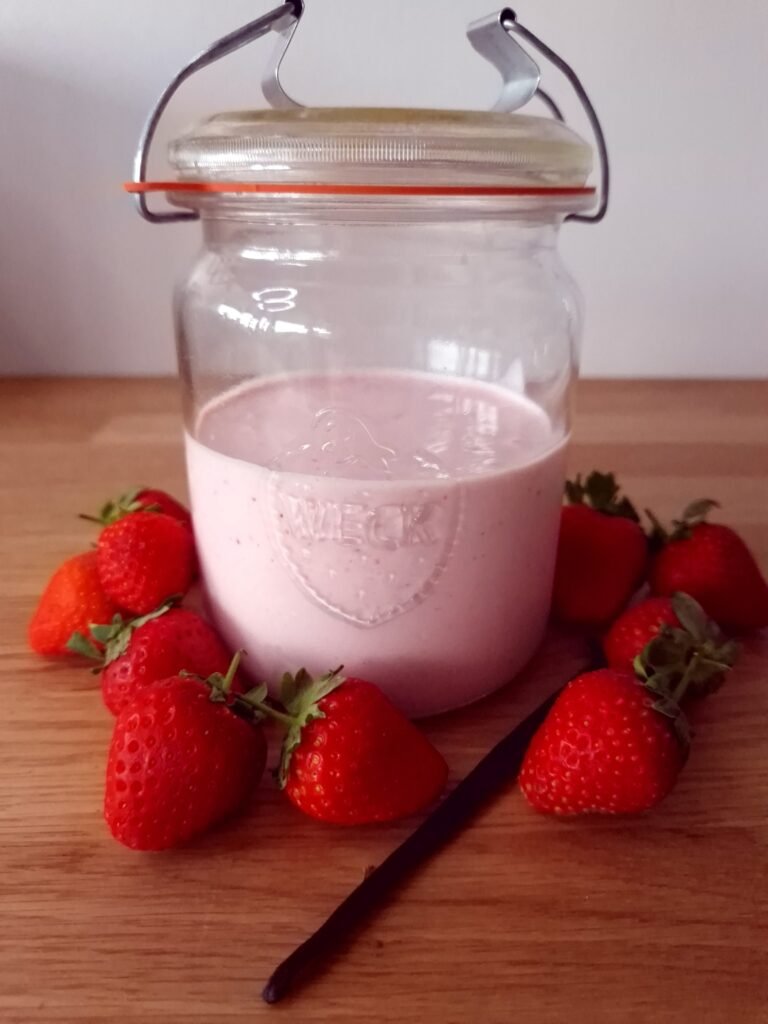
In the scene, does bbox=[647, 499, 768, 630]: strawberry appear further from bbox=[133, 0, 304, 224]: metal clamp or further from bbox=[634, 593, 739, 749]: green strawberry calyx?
bbox=[133, 0, 304, 224]: metal clamp

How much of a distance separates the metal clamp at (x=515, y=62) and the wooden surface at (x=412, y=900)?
0.35m

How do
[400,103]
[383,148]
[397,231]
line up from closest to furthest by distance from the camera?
A: 1. [383,148]
2. [397,231]
3. [400,103]

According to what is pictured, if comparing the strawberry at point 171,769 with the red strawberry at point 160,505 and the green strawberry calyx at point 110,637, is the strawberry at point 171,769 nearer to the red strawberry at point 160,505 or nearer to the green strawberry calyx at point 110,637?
the green strawberry calyx at point 110,637

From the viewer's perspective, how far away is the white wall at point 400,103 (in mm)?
1042

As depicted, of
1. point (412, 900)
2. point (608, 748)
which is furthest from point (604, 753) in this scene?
point (412, 900)

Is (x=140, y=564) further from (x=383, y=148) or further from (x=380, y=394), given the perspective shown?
(x=383, y=148)

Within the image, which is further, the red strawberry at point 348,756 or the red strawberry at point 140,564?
the red strawberry at point 140,564

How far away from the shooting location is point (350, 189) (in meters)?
0.45

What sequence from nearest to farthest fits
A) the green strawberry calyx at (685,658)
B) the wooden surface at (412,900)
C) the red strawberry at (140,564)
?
the wooden surface at (412,900), the green strawberry calyx at (685,658), the red strawberry at (140,564)

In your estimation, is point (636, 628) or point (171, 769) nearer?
point (171, 769)

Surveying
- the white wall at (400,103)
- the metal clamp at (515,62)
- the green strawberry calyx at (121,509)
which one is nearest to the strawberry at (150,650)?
the green strawberry calyx at (121,509)

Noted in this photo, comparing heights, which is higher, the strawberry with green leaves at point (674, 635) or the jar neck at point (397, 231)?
the jar neck at point (397, 231)

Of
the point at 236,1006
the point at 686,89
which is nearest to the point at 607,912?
the point at 236,1006

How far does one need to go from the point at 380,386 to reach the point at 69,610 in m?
0.27
